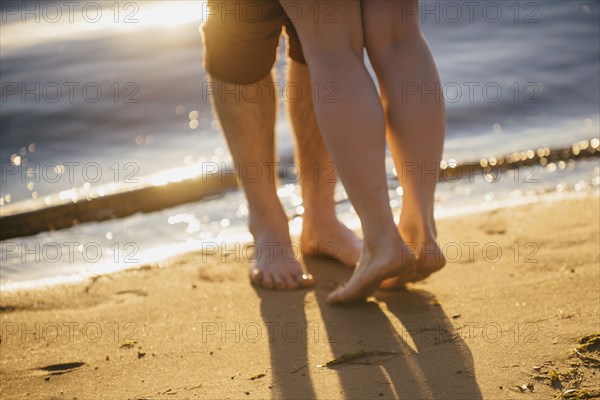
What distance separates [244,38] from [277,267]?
631 millimetres

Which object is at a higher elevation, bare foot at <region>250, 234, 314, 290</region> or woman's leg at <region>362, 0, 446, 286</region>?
woman's leg at <region>362, 0, 446, 286</region>

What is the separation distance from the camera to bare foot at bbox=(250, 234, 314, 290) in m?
2.41

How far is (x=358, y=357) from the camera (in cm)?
188

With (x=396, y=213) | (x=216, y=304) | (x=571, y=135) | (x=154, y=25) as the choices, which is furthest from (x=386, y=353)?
(x=154, y=25)

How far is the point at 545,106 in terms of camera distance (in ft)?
14.3

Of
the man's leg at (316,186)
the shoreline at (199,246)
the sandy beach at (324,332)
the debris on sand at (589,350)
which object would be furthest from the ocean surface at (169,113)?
the debris on sand at (589,350)

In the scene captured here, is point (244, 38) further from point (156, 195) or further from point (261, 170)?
point (156, 195)

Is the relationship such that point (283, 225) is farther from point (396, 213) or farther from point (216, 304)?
point (396, 213)

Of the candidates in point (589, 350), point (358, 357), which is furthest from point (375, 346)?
point (589, 350)

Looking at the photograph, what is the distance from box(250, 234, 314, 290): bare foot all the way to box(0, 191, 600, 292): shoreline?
33 centimetres

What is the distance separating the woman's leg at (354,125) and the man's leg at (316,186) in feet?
1.46

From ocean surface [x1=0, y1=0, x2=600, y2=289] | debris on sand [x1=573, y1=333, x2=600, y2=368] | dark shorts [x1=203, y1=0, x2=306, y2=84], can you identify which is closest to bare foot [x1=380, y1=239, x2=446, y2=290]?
debris on sand [x1=573, y1=333, x2=600, y2=368]

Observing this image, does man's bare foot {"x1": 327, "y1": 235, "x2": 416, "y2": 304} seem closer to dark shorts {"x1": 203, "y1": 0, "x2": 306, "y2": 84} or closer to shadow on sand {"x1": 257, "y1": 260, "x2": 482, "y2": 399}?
shadow on sand {"x1": 257, "y1": 260, "x2": 482, "y2": 399}

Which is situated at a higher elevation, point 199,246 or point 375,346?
point 199,246
